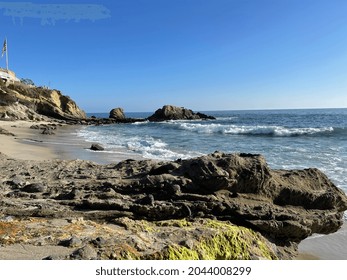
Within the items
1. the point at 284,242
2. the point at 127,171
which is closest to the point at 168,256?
the point at 284,242

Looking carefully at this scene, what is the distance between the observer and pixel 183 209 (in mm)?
4469

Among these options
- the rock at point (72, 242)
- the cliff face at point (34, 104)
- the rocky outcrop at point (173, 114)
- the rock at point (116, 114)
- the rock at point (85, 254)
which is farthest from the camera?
the rocky outcrop at point (173, 114)

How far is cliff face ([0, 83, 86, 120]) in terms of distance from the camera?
40875mm

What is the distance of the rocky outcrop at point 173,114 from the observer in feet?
247

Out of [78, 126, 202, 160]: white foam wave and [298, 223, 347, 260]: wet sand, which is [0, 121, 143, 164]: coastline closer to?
[78, 126, 202, 160]: white foam wave

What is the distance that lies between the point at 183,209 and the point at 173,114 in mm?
72969

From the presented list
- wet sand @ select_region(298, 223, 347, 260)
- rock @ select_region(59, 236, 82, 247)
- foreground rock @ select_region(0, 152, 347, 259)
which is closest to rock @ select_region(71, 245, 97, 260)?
foreground rock @ select_region(0, 152, 347, 259)

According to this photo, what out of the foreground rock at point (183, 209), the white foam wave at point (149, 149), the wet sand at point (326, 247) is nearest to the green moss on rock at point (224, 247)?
the foreground rock at point (183, 209)

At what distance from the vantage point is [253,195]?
4.97m

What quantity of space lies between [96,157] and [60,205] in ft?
29.5

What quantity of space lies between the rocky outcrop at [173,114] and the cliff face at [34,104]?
67.8 ft

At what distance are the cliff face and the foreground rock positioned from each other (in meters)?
→ 37.9

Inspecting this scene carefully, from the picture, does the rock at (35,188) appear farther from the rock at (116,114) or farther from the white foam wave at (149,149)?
the rock at (116,114)
